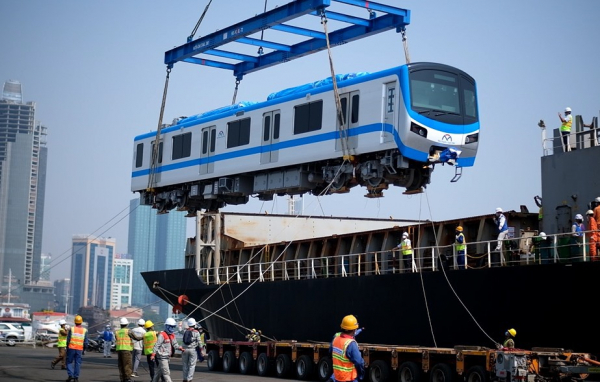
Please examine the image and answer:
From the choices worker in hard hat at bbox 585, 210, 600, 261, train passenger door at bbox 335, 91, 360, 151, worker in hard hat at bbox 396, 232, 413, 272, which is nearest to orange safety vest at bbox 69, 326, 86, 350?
worker in hard hat at bbox 396, 232, 413, 272

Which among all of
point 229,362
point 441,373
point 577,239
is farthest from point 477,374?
point 229,362

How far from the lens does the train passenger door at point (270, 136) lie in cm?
2980

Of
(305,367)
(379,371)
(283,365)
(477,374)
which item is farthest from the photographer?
(283,365)

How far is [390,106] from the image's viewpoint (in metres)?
25.6

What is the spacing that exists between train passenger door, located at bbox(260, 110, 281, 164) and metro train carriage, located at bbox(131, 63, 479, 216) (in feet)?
→ 0.10

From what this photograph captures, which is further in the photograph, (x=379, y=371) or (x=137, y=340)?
(x=379, y=371)

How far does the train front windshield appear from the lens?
25.5m

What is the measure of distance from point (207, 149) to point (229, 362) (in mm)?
7477

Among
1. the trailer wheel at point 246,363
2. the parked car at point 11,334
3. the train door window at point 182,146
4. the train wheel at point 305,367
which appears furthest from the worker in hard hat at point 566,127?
the parked car at point 11,334

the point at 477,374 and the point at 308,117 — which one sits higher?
the point at 308,117

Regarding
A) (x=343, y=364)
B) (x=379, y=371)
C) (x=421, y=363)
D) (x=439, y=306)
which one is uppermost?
(x=439, y=306)

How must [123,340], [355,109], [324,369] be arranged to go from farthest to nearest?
[355,109]
[324,369]
[123,340]

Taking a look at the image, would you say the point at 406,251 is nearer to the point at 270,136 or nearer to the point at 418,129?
the point at 418,129

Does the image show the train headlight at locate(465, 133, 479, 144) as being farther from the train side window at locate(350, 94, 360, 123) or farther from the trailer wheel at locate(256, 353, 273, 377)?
the trailer wheel at locate(256, 353, 273, 377)
